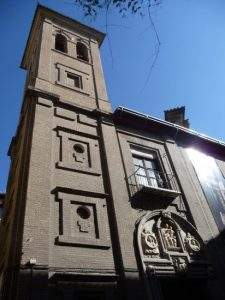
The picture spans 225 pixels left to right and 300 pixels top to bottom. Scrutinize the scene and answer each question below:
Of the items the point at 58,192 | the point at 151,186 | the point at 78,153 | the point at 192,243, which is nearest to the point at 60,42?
the point at 78,153

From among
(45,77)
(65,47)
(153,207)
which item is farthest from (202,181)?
(65,47)

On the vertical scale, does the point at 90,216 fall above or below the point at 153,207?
below

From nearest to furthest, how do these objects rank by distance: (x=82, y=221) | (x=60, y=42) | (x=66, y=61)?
1. (x=82, y=221)
2. (x=66, y=61)
3. (x=60, y=42)

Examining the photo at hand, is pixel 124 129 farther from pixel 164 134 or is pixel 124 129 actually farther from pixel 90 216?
pixel 90 216

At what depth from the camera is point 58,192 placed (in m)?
9.21

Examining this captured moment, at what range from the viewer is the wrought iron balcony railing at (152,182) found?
10712 millimetres

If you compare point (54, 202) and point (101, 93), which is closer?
point (54, 202)

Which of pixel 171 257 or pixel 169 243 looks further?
pixel 169 243

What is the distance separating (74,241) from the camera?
8352 mm

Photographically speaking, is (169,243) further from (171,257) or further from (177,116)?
(177,116)

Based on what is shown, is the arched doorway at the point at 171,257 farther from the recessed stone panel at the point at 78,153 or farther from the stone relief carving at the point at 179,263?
the recessed stone panel at the point at 78,153

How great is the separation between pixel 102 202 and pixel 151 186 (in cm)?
210

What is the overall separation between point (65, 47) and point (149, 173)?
28.6ft

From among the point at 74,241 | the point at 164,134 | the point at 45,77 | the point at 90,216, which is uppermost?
the point at 45,77
